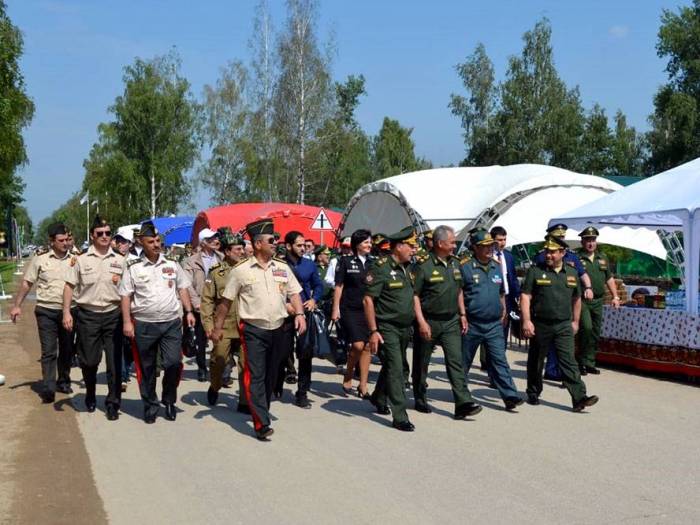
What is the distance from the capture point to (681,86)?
1885 inches

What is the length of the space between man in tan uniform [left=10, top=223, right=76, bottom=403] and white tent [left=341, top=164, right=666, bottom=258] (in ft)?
42.3

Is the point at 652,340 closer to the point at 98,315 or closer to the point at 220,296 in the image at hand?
the point at 220,296

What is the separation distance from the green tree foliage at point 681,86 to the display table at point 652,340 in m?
37.1

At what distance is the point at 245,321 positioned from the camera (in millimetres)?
7633

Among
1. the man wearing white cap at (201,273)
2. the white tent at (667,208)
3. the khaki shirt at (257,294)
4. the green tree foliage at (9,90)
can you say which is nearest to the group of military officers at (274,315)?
the khaki shirt at (257,294)

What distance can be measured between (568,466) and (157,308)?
404 centimetres

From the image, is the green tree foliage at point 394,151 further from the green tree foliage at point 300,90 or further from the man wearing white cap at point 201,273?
the man wearing white cap at point 201,273

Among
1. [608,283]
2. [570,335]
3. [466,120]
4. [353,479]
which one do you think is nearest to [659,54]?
[466,120]

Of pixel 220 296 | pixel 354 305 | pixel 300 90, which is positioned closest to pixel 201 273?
pixel 220 296

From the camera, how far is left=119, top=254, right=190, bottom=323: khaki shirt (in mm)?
8188

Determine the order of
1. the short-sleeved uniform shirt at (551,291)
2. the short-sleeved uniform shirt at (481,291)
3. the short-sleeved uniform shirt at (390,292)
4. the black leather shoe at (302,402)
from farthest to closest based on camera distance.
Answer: the black leather shoe at (302,402) < the short-sleeved uniform shirt at (481,291) < the short-sleeved uniform shirt at (551,291) < the short-sleeved uniform shirt at (390,292)

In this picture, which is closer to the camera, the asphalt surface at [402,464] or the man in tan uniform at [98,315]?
the asphalt surface at [402,464]

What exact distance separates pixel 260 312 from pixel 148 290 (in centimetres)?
129

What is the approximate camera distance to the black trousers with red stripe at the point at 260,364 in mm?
7438
